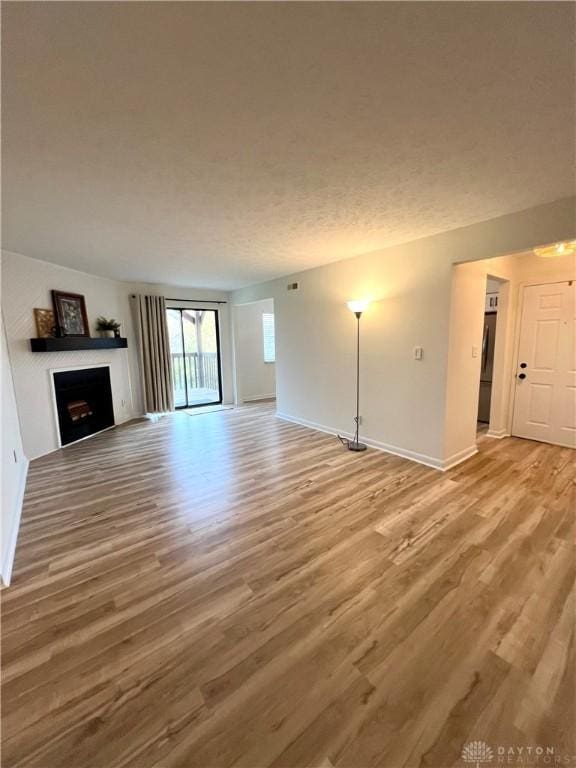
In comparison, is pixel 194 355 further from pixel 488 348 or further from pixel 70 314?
pixel 488 348

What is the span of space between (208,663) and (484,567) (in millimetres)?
1717

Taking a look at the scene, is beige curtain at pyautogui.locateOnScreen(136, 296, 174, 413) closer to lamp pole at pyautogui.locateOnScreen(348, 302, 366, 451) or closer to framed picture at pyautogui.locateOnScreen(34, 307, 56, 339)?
framed picture at pyautogui.locateOnScreen(34, 307, 56, 339)

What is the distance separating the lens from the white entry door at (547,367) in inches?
152

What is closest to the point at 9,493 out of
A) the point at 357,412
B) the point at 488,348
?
the point at 357,412

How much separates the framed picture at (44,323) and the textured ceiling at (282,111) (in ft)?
5.68

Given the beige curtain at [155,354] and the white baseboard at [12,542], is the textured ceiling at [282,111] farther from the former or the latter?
the beige curtain at [155,354]

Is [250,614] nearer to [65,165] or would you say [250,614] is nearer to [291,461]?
[291,461]

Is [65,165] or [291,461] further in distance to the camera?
[291,461]

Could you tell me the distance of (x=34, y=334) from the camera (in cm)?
405

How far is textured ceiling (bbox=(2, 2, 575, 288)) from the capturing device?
1012 millimetres

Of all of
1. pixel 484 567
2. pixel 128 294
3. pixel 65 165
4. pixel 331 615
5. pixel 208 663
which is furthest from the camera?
pixel 128 294

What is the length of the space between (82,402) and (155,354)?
153 centimetres

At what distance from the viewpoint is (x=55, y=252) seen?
3.69 m

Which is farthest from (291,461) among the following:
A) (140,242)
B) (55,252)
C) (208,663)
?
(55,252)
